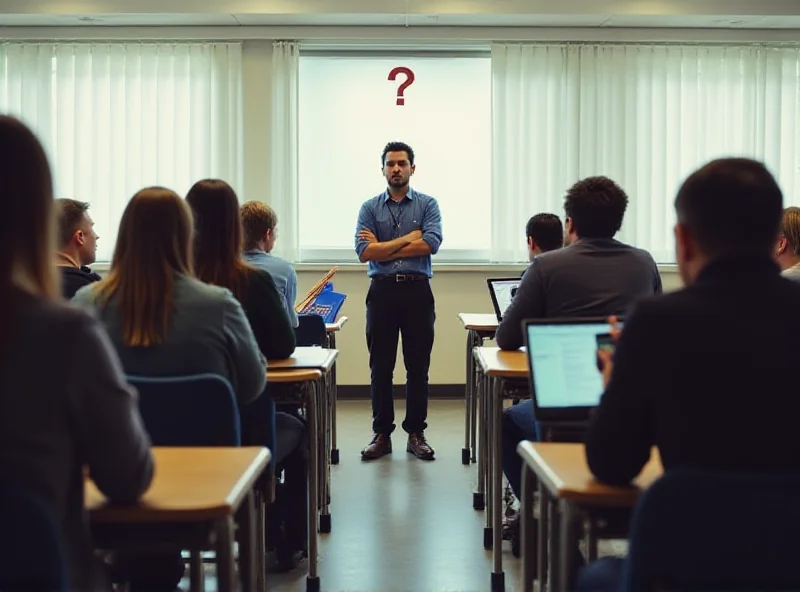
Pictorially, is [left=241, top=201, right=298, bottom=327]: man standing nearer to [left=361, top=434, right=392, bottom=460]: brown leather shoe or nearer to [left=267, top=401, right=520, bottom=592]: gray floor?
[left=267, top=401, right=520, bottom=592]: gray floor

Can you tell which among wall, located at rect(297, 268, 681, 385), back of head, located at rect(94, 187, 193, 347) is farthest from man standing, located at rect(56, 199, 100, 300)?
wall, located at rect(297, 268, 681, 385)

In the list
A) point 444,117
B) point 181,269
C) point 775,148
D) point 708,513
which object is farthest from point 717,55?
point 708,513

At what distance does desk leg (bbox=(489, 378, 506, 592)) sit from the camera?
306 cm

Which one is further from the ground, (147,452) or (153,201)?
(153,201)

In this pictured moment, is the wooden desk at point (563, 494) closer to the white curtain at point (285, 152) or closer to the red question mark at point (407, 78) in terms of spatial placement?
the white curtain at point (285, 152)

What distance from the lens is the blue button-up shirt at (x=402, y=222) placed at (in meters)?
5.01

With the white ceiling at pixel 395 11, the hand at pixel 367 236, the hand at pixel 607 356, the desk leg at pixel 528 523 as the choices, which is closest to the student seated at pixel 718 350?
the hand at pixel 607 356

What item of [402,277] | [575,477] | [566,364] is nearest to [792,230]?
[566,364]

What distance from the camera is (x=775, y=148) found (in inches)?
267

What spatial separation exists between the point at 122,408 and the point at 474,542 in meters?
2.44

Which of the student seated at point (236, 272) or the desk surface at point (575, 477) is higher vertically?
the student seated at point (236, 272)

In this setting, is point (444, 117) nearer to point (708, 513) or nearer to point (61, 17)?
point (61, 17)

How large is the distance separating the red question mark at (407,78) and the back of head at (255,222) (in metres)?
3.34

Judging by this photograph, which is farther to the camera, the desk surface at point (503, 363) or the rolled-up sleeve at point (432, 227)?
the rolled-up sleeve at point (432, 227)
